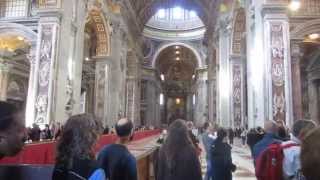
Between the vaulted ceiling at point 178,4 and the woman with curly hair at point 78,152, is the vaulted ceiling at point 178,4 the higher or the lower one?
the higher one

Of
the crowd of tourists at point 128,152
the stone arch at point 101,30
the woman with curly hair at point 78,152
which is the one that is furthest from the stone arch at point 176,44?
the woman with curly hair at point 78,152

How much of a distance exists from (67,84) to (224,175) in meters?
8.64

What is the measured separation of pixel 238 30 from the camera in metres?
15.8

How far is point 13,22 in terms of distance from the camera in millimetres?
12453


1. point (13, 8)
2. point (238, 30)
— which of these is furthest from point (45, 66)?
point (238, 30)

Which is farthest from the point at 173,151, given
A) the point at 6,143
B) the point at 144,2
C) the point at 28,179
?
the point at 144,2

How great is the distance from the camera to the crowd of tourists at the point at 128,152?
47.1 inches

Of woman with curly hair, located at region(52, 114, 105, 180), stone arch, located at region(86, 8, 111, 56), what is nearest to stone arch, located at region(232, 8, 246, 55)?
stone arch, located at region(86, 8, 111, 56)

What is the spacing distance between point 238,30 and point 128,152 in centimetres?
1446

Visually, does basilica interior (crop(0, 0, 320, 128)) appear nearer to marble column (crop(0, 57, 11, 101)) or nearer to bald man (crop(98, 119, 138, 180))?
marble column (crop(0, 57, 11, 101))

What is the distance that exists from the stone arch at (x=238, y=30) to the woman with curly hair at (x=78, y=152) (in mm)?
13957

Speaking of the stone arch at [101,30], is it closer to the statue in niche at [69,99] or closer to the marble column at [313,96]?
the statue in niche at [69,99]

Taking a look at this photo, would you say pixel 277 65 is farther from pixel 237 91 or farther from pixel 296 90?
pixel 237 91

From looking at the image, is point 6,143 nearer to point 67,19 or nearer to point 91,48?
point 67,19
